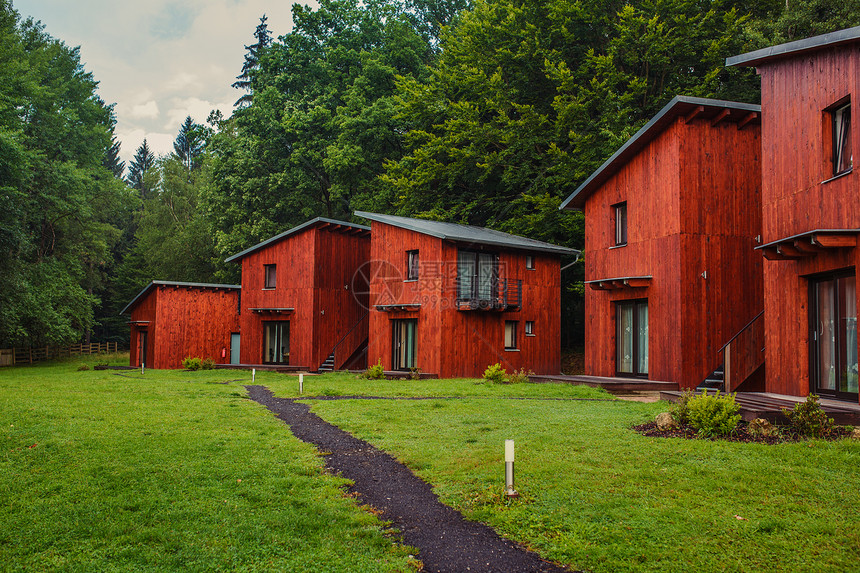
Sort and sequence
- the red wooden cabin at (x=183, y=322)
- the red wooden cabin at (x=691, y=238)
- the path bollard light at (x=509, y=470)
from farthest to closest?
1. the red wooden cabin at (x=183, y=322)
2. the red wooden cabin at (x=691, y=238)
3. the path bollard light at (x=509, y=470)

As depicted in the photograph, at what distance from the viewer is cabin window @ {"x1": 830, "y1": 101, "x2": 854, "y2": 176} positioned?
11.1 meters

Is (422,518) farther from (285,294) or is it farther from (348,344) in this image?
(285,294)

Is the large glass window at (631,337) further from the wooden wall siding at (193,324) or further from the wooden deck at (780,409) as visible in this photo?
the wooden wall siding at (193,324)

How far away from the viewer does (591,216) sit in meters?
20.6

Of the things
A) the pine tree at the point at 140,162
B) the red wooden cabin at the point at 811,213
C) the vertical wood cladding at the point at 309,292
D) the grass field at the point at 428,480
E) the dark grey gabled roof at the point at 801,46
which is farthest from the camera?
the pine tree at the point at 140,162

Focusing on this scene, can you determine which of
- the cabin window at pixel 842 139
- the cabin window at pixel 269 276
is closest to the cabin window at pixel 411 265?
the cabin window at pixel 269 276

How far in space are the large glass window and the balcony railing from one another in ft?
18.0

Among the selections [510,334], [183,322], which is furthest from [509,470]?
[183,322]

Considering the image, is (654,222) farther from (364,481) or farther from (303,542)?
(303,542)

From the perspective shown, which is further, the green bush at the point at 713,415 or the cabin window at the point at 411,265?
the cabin window at the point at 411,265

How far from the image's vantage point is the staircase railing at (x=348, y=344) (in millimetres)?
29136

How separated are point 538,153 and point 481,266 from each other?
8893 millimetres

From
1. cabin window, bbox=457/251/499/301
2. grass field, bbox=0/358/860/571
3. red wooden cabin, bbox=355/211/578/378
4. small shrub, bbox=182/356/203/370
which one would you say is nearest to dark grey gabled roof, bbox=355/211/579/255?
red wooden cabin, bbox=355/211/578/378

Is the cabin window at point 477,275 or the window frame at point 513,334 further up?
the cabin window at point 477,275
